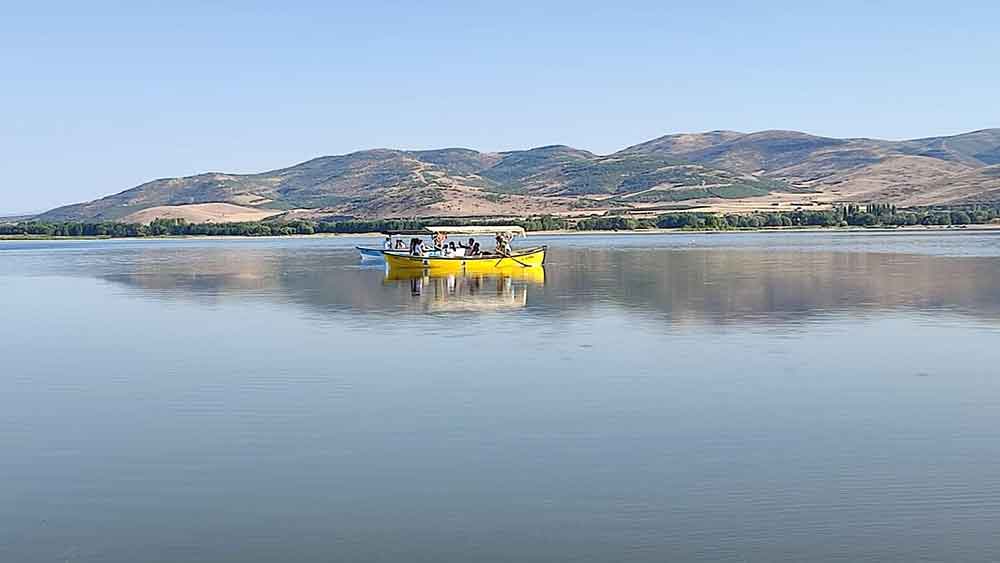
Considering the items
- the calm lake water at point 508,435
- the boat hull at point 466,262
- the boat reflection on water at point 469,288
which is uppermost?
the boat hull at point 466,262

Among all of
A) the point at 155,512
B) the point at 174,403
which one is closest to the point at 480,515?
the point at 155,512

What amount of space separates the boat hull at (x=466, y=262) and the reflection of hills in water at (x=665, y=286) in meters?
1.17

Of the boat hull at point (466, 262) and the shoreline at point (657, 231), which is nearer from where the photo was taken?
the boat hull at point (466, 262)

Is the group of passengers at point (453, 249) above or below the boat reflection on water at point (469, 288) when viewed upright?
above

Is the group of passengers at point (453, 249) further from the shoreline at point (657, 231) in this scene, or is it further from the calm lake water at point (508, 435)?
the shoreline at point (657, 231)

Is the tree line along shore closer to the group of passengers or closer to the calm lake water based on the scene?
the group of passengers

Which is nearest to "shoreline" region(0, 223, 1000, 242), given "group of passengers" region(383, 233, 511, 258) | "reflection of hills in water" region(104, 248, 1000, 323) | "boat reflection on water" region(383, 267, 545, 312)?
"reflection of hills in water" region(104, 248, 1000, 323)

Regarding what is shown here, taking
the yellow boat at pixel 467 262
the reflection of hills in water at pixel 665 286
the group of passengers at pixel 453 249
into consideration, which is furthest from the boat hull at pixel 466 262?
the reflection of hills in water at pixel 665 286

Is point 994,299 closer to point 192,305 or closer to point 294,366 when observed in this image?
point 294,366

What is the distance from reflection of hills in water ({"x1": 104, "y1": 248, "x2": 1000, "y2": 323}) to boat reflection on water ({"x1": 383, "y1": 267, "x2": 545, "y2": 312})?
0.06 meters

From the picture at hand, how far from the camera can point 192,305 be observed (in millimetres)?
35469

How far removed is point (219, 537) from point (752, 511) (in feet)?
15.9

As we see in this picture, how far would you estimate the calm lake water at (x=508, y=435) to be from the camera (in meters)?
10.4

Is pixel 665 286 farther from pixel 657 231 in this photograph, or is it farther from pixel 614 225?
pixel 614 225
